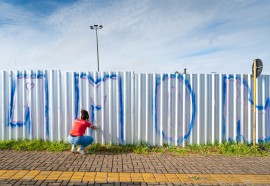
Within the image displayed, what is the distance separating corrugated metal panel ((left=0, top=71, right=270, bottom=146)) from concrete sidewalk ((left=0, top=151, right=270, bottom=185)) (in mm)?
938

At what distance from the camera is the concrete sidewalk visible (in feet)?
13.9

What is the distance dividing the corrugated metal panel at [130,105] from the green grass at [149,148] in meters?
0.21

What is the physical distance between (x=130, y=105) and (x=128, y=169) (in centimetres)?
220

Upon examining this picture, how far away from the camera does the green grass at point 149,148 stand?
20.5 ft

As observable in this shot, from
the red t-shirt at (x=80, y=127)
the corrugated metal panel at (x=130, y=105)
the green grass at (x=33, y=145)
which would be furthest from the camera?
the corrugated metal panel at (x=130, y=105)

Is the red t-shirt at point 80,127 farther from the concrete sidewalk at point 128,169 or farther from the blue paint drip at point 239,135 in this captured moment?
the blue paint drip at point 239,135

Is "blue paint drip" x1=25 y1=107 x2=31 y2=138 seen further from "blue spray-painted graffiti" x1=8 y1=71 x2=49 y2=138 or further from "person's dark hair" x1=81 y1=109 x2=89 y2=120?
"person's dark hair" x1=81 y1=109 x2=89 y2=120

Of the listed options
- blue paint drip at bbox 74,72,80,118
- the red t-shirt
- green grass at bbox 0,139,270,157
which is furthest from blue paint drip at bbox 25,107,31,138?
the red t-shirt

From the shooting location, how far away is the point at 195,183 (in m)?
4.20

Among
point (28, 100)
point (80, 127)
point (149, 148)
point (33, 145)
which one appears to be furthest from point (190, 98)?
point (28, 100)

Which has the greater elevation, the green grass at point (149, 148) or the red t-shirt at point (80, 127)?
the red t-shirt at point (80, 127)

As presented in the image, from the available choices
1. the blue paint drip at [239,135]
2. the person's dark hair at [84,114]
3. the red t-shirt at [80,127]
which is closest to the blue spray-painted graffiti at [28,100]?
the red t-shirt at [80,127]

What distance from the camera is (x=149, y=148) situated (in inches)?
258

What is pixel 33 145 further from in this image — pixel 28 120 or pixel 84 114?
pixel 84 114
